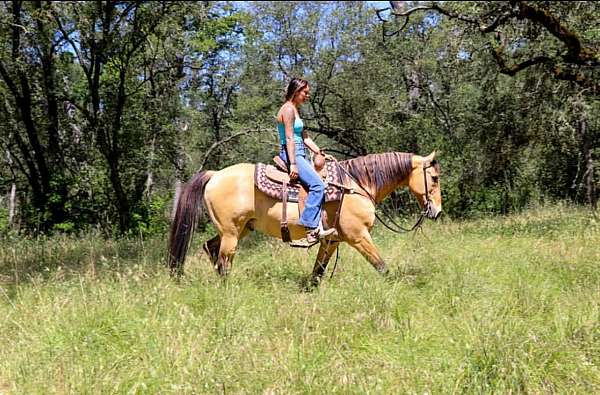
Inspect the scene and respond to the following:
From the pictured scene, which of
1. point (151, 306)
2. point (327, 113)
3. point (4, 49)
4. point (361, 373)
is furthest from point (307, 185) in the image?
point (327, 113)

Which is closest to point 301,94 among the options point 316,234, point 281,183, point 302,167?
point 302,167

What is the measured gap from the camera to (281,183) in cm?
573

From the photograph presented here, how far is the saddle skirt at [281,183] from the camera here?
573 cm

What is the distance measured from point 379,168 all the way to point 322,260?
141 centimetres

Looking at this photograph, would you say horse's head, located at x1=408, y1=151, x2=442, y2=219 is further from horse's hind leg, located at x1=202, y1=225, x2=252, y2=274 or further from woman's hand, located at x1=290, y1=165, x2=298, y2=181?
horse's hind leg, located at x1=202, y1=225, x2=252, y2=274

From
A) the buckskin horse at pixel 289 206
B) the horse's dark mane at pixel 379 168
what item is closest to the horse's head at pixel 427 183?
the buckskin horse at pixel 289 206

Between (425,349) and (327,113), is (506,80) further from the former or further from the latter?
(425,349)

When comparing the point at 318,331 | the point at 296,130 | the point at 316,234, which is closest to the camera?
the point at 318,331

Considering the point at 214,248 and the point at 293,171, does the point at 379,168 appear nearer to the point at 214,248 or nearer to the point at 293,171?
the point at 293,171

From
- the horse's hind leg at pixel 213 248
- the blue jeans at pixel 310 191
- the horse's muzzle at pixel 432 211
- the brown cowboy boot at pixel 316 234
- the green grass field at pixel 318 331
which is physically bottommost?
the green grass field at pixel 318 331

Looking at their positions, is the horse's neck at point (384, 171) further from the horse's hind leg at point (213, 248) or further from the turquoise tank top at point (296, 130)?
the horse's hind leg at point (213, 248)

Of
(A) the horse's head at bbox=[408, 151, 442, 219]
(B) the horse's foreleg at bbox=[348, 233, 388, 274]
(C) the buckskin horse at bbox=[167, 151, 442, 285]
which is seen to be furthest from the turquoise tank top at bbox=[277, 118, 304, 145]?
(A) the horse's head at bbox=[408, 151, 442, 219]

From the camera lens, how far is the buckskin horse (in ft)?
19.1

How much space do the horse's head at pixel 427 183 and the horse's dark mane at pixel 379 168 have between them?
12 centimetres
